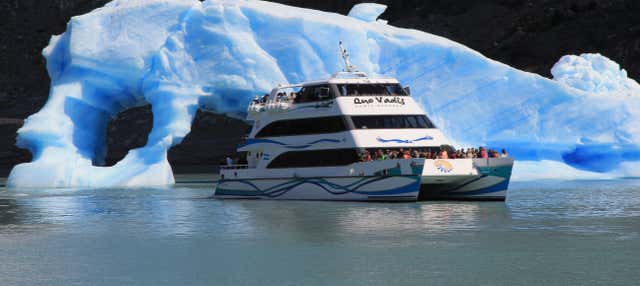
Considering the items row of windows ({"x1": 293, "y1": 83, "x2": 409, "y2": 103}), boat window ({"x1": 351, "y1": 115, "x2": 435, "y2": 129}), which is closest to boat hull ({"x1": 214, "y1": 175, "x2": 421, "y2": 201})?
boat window ({"x1": 351, "y1": 115, "x2": 435, "y2": 129})

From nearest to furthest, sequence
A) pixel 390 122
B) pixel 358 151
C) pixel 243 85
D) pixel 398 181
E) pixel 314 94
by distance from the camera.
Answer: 1. pixel 398 181
2. pixel 358 151
3. pixel 390 122
4. pixel 314 94
5. pixel 243 85

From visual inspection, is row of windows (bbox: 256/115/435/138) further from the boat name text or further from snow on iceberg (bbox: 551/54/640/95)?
snow on iceberg (bbox: 551/54/640/95)

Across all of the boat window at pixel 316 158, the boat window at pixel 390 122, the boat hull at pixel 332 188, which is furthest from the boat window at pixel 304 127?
the boat hull at pixel 332 188

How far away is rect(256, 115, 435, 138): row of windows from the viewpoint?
32.5 m

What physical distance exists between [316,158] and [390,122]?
2426 mm

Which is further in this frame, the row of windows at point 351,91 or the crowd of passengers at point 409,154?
the row of windows at point 351,91

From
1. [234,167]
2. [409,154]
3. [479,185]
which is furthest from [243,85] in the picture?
[479,185]

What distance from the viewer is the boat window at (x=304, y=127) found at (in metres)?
32.6

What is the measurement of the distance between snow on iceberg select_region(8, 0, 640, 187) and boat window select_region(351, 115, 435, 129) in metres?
9.56

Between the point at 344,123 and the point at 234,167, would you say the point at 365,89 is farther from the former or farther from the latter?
the point at 234,167

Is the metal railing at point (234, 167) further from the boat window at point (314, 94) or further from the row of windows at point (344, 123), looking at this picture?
the boat window at point (314, 94)

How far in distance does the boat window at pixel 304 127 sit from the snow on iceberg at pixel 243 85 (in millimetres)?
7593

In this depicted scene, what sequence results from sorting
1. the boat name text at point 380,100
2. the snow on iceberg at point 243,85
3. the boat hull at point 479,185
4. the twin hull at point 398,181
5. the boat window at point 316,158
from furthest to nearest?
the snow on iceberg at point 243,85, the boat name text at point 380,100, the boat window at point 316,158, the boat hull at point 479,185, the twin hull at point 398,181

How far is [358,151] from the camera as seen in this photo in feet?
104
